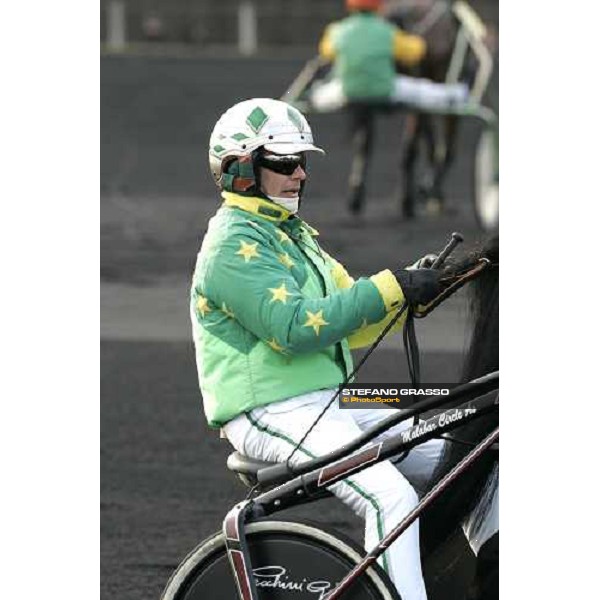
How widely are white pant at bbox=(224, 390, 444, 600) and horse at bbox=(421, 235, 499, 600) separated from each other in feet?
0.46

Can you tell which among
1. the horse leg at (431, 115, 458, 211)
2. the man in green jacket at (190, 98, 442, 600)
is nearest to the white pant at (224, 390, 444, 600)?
the man in green jacket at (190, 98, 442, 600)

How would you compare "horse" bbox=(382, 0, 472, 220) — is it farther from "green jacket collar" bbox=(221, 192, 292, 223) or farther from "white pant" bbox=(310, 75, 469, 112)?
"green jacket collar" bbox=(221, 192, 292, 223)

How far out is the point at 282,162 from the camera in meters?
4.77

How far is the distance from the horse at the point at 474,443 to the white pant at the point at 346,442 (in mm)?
140

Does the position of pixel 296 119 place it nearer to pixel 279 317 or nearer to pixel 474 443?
pixel 279 317

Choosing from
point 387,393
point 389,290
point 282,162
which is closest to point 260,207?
point 282,162
